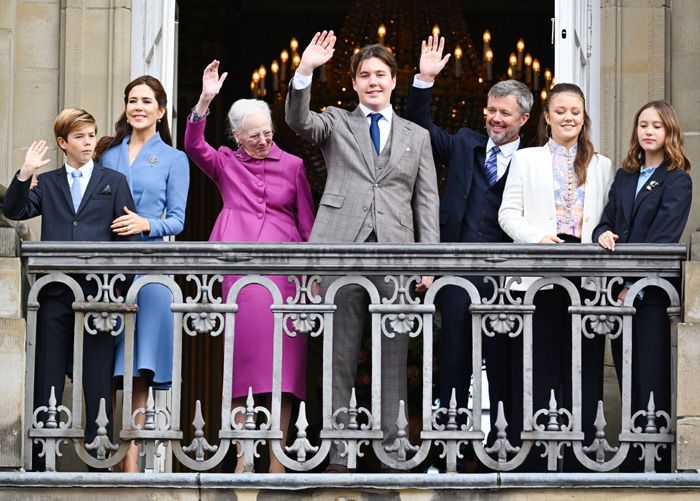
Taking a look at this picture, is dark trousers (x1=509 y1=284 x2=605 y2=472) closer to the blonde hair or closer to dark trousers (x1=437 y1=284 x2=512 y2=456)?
dark trousers (x1=437 y1=284 x2=512 y2=456)

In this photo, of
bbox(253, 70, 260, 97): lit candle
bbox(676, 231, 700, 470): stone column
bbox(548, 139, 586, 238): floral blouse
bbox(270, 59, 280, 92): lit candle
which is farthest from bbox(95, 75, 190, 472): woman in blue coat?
bbox(253, 70, 260, 97): lit candle

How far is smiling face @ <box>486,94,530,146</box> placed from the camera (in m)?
10.1

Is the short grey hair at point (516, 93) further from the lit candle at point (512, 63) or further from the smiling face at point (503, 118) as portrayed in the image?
the lit candle at point (512, 63)

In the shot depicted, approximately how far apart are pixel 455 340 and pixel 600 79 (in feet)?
9.58

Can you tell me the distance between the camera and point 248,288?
9875 mm

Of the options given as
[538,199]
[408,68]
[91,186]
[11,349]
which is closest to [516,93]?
[538,199]

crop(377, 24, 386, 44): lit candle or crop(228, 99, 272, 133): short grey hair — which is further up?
crop(377, 24, 386, 44): lit candle

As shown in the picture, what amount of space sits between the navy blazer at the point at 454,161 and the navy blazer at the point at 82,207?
155cm

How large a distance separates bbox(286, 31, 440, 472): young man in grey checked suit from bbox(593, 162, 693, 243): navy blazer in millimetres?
889

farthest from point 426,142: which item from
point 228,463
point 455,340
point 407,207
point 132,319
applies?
point 228,463

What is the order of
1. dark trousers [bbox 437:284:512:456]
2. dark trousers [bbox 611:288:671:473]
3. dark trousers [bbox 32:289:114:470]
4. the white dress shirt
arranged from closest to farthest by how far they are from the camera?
dark trousers [bbox 611:288:671:473] < dark trousers [bbox 32:289:114:470] < dark trousers [bbox 437:284:512:456] < the white dress shirt

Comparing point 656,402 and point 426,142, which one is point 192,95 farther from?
point 656,402

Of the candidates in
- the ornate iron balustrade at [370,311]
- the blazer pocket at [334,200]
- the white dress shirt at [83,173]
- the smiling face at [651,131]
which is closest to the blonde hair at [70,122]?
the white dress shirt at [83,173]

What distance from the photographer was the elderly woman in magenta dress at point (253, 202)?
9.81 m
